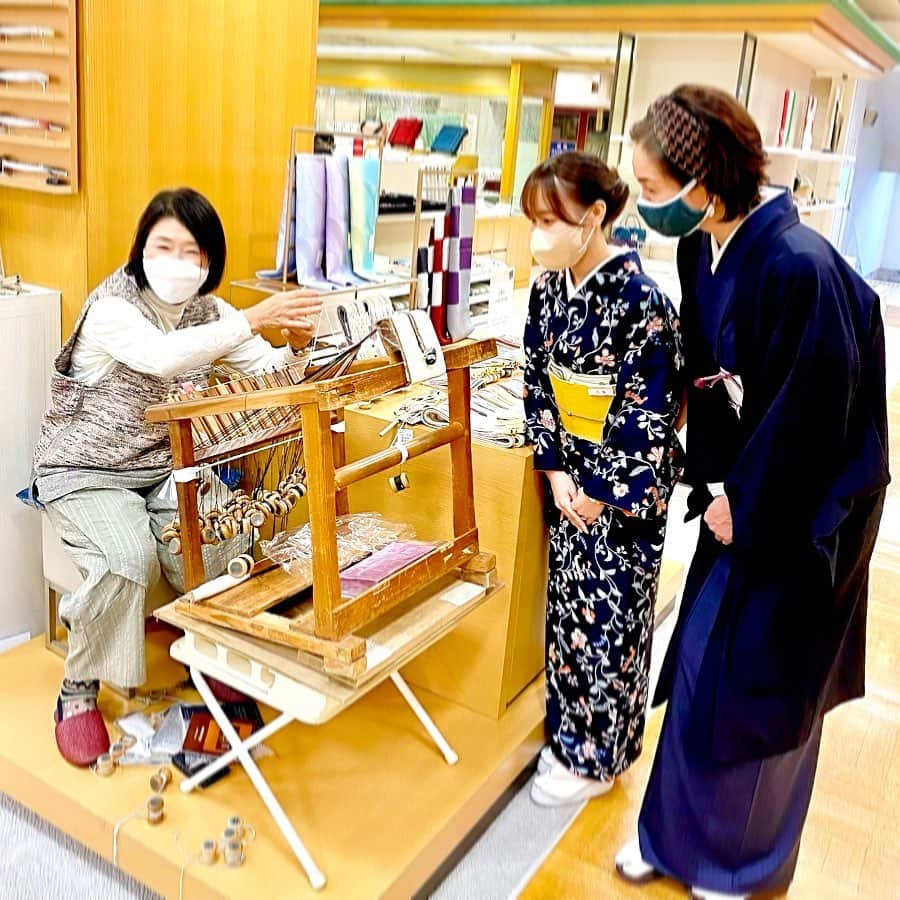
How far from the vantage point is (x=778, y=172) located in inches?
254

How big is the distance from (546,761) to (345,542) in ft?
2.54

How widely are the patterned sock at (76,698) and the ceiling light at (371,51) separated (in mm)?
7186

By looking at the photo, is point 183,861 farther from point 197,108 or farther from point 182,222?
point 197,108

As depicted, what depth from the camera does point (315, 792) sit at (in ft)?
6.43

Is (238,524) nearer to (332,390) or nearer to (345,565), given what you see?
(345,565)

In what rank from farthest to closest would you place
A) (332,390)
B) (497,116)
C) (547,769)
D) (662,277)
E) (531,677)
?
(497,116)
(662,277)
(531,677)
(547,769)
(332,390)

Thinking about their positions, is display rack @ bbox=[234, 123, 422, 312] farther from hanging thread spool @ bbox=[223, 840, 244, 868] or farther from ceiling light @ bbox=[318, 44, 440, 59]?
ceiling light @ bbox=[318, 44, 440, 59]

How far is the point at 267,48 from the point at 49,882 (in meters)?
2.09

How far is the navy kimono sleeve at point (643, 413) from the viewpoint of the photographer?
190cm

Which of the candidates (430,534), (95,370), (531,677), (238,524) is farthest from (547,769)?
(95,370)

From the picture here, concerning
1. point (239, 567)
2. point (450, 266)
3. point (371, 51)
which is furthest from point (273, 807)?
point (371, 51)

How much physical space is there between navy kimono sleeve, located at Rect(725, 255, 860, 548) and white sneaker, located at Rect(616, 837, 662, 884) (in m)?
0.74

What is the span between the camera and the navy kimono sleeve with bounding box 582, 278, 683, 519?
1.90 meters

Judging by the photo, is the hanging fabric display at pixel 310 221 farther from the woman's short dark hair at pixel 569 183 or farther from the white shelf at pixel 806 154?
the white shelf at pixel 806 154
